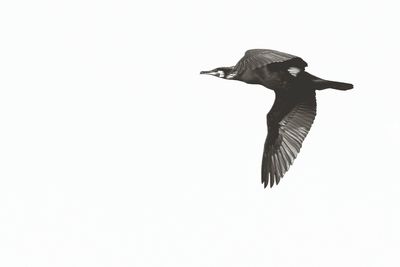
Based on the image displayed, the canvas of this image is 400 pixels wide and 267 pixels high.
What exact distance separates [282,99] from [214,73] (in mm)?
1110

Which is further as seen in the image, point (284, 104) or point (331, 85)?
point (284, 104)

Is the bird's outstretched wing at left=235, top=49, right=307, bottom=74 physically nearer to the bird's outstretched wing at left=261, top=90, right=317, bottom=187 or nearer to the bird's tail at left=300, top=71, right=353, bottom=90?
the bird's tail at left=300, top=71, right=353, bottom=90

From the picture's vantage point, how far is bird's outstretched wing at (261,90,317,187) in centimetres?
1334

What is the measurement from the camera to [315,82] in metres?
12.7

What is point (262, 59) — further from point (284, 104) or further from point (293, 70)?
point (284, 104)

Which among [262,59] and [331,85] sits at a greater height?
[262,59]

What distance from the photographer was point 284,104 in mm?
13438

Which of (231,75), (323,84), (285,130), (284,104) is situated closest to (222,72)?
(231,75)

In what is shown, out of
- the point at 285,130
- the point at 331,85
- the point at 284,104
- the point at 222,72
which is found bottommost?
the point at 285,130

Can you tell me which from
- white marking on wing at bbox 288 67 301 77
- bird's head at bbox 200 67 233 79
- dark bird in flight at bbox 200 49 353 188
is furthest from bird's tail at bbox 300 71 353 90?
bird's head at bbox 200 67 233 79

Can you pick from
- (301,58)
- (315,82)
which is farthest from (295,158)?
(301,58)

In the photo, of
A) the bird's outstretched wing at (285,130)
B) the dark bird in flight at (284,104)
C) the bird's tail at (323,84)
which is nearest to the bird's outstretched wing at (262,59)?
the dark bird in flight at (284,104)

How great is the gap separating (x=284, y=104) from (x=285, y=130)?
16.6 inches

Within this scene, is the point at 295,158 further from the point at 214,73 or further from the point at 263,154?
the point at 214,73
